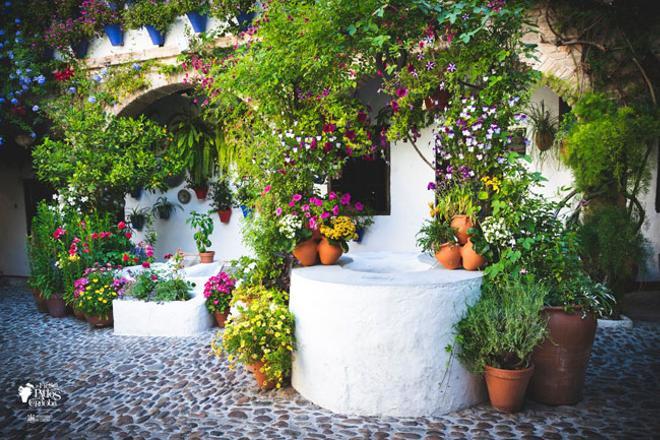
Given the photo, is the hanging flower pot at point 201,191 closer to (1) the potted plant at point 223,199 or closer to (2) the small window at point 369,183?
(1) the potted plant at point 223,199

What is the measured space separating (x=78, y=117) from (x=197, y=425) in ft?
18.1

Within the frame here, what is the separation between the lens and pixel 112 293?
611cm

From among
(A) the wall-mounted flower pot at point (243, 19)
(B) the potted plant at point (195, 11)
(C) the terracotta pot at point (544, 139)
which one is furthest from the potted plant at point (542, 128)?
(B) the potted plant at point (195, 11)

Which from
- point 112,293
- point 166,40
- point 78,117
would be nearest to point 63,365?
point 112,293

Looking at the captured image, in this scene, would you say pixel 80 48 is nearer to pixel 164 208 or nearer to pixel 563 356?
pixel 164 208

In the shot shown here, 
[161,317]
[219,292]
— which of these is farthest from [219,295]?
[161,317]

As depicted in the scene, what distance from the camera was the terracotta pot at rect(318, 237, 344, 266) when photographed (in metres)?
4.29

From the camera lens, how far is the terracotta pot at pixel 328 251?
4.29 meters

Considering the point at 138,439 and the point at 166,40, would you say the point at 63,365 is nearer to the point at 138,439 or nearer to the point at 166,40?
the point at 138,439

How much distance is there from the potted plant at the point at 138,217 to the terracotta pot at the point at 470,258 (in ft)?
20.9

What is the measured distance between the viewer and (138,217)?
8594 millimetres

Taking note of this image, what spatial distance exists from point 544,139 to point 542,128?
15 centimetres

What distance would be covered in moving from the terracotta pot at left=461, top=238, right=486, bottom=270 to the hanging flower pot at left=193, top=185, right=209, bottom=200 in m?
5.49
